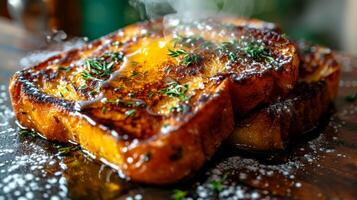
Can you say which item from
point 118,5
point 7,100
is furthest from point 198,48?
point 118,5

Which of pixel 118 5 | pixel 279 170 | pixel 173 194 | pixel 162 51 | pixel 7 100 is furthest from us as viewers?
pixel 118 5

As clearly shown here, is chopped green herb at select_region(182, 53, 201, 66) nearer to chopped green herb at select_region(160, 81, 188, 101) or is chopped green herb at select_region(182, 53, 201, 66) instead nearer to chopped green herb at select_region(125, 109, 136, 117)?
chopped green herb at select_region(160, 81, 188, 101)

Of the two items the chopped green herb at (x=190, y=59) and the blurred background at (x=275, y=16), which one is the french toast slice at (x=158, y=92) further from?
the blurred background at (x=275, y=16)

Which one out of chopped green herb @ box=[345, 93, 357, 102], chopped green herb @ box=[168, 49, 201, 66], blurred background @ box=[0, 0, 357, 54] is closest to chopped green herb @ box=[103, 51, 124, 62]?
chopped green herb @ box=[168, 49, 201, 66]

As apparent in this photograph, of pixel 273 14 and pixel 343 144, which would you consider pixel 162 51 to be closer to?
pixel 343 144

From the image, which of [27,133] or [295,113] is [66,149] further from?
[295,113]

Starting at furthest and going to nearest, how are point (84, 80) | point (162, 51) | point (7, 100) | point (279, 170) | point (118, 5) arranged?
point (118, 5) < point (7, 100) < point (162, 51) < point (84, 80) < point (279, 170)
